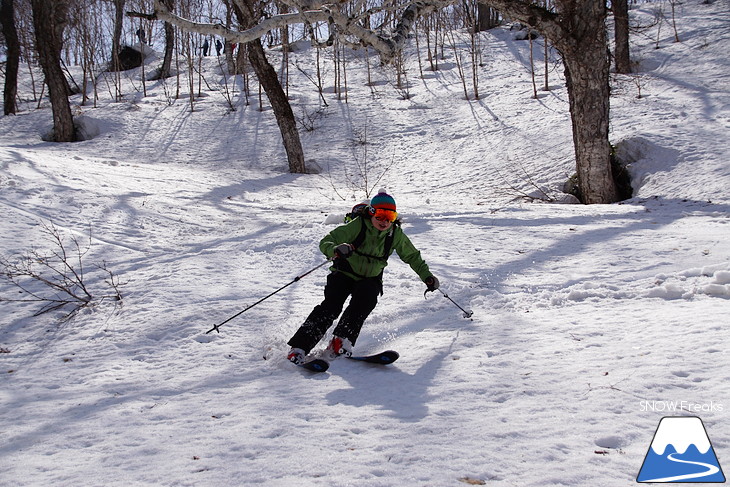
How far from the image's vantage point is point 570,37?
705cm

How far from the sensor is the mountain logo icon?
2082 millimetres

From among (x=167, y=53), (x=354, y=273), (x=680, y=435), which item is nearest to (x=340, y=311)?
(x=354, y=273)

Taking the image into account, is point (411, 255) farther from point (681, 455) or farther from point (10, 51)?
point (10, 51)

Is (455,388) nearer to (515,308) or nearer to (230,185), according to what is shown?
(515,308)

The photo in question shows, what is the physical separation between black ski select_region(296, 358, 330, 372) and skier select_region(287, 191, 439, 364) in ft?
0.61

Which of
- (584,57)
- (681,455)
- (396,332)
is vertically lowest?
(396,332)

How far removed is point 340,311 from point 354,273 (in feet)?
1.01

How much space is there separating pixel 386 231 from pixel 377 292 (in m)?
0.47

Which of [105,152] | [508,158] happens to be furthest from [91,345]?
[105,152]

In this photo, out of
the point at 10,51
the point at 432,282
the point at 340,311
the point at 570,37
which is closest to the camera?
the point at 340,311

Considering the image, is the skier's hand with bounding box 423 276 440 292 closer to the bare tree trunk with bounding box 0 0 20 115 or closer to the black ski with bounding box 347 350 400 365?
the black ski with bounding box 347 350 400 365

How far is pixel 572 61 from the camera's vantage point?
7.20 meters

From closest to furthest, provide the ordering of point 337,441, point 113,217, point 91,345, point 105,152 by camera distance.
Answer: point 337,441 → point 91,345 → point 113,217 → point 105,152

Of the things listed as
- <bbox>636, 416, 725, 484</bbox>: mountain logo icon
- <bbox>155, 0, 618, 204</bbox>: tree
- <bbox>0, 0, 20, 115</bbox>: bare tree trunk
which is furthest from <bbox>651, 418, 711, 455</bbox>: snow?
<bbox>0, 0, 20, 115</bbox>: bare tree trunk
